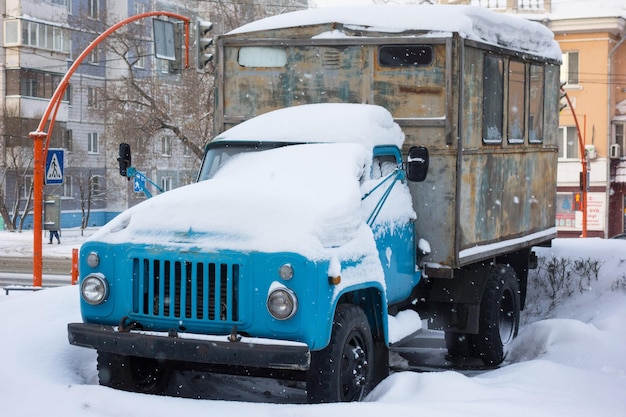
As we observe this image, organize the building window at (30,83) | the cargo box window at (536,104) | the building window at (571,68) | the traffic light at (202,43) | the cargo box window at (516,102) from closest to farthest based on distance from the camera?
the cargo box window at (516,102) → the cargo box window at (536,104) → the traffic light at (202,43) → the building window at (571,68) → the building window at (30,83)

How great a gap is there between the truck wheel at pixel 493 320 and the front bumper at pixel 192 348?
12.8 feet

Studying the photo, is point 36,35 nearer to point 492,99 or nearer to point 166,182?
point 166,182

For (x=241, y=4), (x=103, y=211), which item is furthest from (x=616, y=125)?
(x=103, y=211)

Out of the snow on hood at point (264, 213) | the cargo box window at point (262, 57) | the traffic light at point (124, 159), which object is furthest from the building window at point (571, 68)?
the snow on hood at point (264, 213)

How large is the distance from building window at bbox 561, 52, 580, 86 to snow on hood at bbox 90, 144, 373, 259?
41.5 meters

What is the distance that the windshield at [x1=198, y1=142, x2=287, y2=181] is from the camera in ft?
29.7

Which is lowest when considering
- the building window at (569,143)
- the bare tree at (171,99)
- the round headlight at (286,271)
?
the round headlight at (286,271)

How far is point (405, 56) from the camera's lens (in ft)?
31.7

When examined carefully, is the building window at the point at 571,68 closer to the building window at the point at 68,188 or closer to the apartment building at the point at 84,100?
the apartment building at the point at 84,100

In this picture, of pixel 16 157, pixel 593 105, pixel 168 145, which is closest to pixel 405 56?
pixel 16 157

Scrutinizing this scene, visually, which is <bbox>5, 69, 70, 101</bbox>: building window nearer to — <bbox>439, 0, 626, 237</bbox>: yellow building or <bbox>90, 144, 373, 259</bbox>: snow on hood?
<bbox>439, 0, 626, 237</bbox>: yellow building

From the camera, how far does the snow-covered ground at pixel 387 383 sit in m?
6.76

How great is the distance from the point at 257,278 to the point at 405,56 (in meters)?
3.47

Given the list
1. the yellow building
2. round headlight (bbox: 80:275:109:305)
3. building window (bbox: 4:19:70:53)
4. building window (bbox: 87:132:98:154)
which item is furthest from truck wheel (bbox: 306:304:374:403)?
building window (bbox: 87:132:98:154)
